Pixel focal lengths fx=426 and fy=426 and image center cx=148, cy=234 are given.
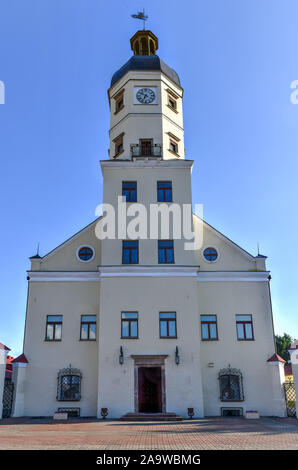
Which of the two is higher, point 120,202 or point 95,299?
point 120,202

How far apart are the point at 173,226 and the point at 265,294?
6958 mm

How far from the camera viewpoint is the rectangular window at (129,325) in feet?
76.0

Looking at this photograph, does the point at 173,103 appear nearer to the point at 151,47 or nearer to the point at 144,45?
the point at 151,47

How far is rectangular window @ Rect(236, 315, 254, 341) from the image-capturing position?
2489cm

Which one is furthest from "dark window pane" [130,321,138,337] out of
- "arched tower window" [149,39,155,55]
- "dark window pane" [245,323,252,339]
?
"arched tower window" [149,39,155,55]

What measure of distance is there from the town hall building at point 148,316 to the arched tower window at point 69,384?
0.06 metres

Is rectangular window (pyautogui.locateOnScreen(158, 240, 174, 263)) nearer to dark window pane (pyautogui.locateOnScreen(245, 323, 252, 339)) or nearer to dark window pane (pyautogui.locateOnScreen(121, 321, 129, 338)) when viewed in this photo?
dark window pane (pyautogui.locateOnScreen(121, 321, 129, 338))

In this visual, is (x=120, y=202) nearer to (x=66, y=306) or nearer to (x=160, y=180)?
(x=160, y=180)

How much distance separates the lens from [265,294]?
25.8 meters

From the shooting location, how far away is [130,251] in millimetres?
24828

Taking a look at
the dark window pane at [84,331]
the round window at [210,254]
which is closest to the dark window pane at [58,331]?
the dark window pane at [84,331]

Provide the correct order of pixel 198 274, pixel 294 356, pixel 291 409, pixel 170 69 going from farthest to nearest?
pixel 170 69 → pixel 198 274 → pixel 291 409 → pixel 294 356

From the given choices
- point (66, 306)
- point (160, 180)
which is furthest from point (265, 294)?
point (66, 306)

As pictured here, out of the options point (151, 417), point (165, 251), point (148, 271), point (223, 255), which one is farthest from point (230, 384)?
point (165, 251)
